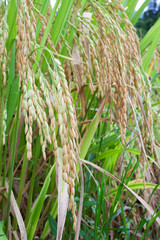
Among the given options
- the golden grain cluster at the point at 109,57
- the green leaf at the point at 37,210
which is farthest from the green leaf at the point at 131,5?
the green leaf at the point at 37,210

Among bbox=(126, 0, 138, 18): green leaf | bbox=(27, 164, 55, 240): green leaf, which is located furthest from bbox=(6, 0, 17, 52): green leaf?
bbox=(126, 0, 138, 18): green leaf

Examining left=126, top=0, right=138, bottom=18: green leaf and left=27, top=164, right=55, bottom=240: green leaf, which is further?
left=126, top=0, right=138, bottom=18: green leaf

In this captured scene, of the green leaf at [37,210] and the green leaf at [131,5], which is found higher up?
the green leaf at [131,5]

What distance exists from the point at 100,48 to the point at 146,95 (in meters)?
0.23

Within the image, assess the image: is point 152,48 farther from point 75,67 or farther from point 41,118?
point 41,118

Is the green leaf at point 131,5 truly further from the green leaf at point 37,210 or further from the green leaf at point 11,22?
the green leaf at point 37,210

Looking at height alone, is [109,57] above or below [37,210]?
above

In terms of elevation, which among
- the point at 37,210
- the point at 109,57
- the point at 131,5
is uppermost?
the point at 131,5

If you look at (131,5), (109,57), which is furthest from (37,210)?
(131,5)

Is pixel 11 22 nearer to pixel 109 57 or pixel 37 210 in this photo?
pixel 109 57

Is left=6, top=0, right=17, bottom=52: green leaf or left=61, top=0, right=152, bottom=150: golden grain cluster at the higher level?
left=6, top=0, right=17, bottom=52: green leaf

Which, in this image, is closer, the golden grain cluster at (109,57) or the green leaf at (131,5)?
the golden grain cluster at (109,57)

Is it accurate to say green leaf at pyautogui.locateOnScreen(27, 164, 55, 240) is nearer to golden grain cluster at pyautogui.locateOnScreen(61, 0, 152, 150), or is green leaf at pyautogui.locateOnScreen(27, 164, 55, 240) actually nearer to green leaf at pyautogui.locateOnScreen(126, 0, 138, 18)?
golden grain cluster at pyautogui.locateOnScreen(61, 0, 152, 150)

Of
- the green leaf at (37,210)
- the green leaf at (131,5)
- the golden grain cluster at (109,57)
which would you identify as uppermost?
the green leaf at (131,5)
